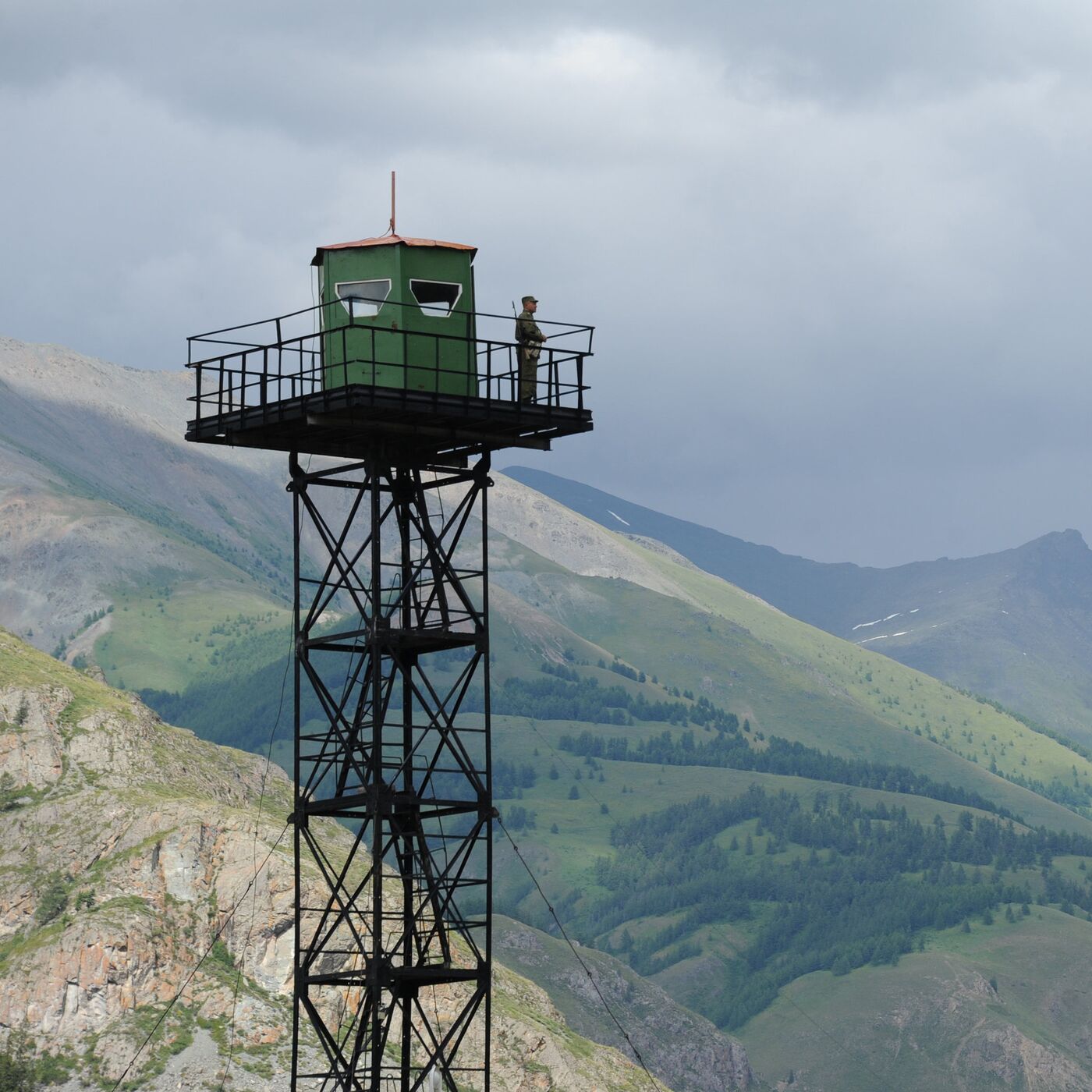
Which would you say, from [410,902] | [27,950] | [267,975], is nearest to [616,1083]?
[267,975]

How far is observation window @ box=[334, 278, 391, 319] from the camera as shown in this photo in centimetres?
5566

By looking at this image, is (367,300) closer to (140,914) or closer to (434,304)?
(434,304)

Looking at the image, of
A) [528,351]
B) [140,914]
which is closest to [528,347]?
[528,351]

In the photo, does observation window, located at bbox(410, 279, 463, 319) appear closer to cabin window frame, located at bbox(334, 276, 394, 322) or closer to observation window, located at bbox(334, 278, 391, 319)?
cabin window frame, located at bbox(334, 276, 394, 322)

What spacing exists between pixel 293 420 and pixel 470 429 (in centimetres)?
422

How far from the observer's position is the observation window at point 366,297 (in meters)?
55.7

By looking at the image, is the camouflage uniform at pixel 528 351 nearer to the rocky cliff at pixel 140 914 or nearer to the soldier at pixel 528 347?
the soldier at pixel 528 347

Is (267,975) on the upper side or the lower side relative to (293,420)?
lower

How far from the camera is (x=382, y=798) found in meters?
54.3

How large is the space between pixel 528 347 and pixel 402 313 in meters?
3.43

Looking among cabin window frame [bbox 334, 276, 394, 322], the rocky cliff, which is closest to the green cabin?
cabin window frame [bbox 334, 276, 394, 322]

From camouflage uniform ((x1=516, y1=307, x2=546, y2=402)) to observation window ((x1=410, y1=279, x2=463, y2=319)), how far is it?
1.99 metres

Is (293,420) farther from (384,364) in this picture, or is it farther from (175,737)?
(175,737)

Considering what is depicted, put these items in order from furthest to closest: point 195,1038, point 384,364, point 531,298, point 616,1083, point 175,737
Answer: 1. point 175,737
2. point 616,1083
3. point 195,1038
4. point 531,298
5. point 384,364
